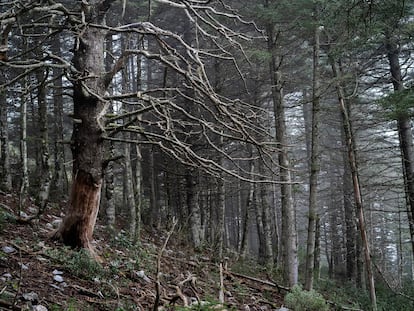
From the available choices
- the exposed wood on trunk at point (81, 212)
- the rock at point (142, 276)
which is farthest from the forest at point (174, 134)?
the rock at point (142, 276)

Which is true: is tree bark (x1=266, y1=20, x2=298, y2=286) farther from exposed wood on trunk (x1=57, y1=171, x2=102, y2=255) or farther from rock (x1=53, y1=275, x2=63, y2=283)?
rock (x1=53, y1=275, x2=63, y2=283)

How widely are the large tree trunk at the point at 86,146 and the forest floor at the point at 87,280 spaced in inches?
15.8

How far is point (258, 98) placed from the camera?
16812 mm

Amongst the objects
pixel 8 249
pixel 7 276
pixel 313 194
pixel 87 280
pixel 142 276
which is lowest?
pixel 142 276

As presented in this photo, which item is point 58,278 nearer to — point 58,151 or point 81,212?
point 81,212

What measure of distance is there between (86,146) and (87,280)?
203 cm

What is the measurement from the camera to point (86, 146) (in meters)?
6.30

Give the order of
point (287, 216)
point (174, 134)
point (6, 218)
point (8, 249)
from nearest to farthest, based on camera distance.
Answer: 1. point (174, 134)
2. point (8, 249)
3. point (6, 218)
4. point (287, 216)

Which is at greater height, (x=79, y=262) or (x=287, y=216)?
(x=287, y=216)

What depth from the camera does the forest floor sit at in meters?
4.30

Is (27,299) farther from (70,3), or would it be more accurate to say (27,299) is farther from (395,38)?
(70,3)

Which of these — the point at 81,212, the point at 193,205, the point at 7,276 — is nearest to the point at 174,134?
the point at 81,212

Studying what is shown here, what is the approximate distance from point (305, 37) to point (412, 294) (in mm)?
9150

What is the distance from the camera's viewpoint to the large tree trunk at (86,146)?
20.7 ft
